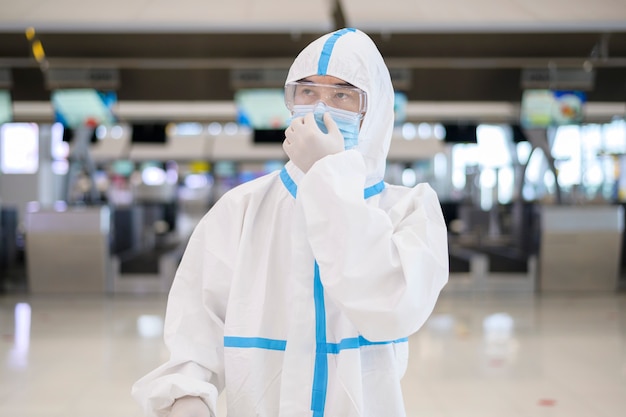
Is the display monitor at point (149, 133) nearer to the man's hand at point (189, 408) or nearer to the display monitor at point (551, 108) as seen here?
the display monitor at point (551, 108)

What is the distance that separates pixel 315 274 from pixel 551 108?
9.57 meters

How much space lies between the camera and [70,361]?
5.01 metres

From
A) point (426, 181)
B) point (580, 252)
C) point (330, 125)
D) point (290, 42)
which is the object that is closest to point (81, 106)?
point (290, 42)

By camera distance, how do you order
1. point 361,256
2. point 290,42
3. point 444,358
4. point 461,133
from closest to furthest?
point 361,256 < point 444,358 < point 290,42 < point 461,133

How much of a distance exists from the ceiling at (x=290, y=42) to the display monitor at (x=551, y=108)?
0.33 m

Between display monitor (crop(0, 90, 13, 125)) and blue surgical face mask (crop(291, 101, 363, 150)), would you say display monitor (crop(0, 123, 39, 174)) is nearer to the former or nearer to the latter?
display monitor (crop(0, 90, 13, 125))

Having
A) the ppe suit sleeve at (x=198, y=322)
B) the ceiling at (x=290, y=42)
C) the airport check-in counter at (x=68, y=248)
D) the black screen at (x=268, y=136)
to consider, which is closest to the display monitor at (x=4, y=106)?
the ceiling at (x=290, y=42)

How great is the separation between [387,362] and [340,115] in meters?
0.50

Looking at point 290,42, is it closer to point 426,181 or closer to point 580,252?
point 426,181

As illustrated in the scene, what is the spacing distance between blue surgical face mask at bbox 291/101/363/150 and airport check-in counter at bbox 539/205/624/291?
26.9 ft

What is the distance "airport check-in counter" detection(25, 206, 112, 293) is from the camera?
8.79 metres

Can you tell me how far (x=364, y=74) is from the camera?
146 cm

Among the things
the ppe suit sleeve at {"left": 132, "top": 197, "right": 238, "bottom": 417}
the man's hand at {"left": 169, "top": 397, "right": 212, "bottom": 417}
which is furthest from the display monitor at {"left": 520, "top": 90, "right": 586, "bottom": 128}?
the man's hand at {"left": 169, "top": 397, "right": 212, "bottom": 417}

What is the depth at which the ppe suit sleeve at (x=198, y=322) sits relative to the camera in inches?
53.9
